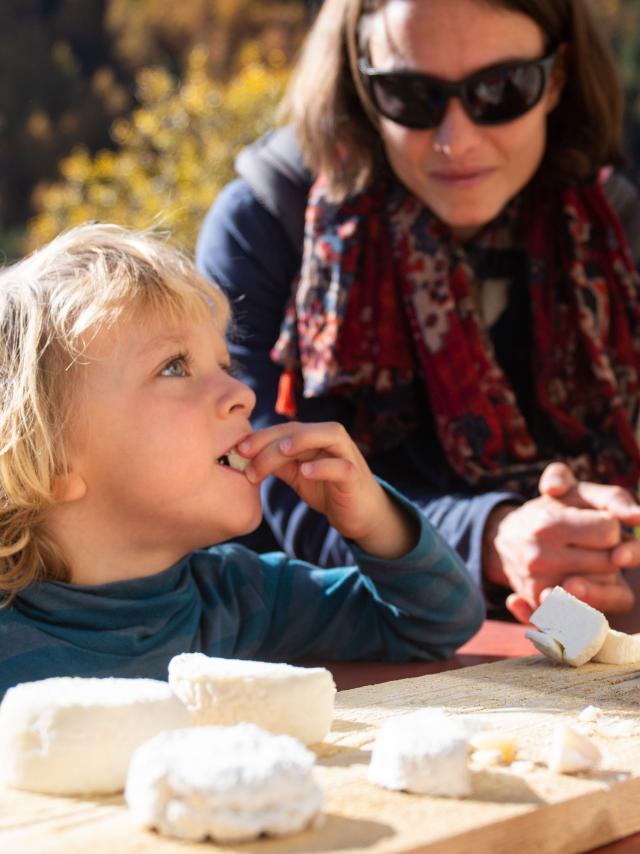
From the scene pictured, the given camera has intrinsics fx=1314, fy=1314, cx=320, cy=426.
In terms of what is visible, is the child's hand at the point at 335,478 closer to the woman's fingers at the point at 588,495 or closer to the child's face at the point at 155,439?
the child's face at the point at 155,439

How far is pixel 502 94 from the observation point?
2.64m

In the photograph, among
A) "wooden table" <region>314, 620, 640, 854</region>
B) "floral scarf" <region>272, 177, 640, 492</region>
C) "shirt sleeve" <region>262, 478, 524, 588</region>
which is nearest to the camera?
"wooden table" <region>314, 620, 640, 854</region>

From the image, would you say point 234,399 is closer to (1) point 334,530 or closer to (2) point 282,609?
(2) point 282,609

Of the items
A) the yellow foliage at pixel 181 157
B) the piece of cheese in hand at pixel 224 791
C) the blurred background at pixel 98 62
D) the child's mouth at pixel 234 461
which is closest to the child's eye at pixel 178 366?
the child's mouth at pixel 234 461

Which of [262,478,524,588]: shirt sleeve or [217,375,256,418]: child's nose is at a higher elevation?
[217,375,256,418]: child's nose

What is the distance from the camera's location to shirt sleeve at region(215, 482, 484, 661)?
6.86 ft

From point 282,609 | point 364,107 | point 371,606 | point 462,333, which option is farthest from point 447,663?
point 364,107

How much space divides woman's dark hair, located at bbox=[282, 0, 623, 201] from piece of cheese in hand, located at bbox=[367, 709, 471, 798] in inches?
72.5

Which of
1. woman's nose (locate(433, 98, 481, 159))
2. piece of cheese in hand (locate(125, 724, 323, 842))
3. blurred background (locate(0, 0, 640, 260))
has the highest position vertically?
woman's nose (locate(433, 98, 481, 159))

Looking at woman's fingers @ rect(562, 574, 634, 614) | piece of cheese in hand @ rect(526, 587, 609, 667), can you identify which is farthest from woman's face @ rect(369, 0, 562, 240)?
piece of cheese in hand @ rect(526, 587, 609, 667)

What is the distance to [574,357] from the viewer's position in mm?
2939

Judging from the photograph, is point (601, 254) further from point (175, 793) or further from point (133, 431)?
point (175, 793)

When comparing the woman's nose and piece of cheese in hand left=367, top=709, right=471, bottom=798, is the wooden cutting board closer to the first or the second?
piece of cheese in hand left=367, top=709, right=471, bottom=798

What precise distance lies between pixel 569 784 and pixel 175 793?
14.9 inches
